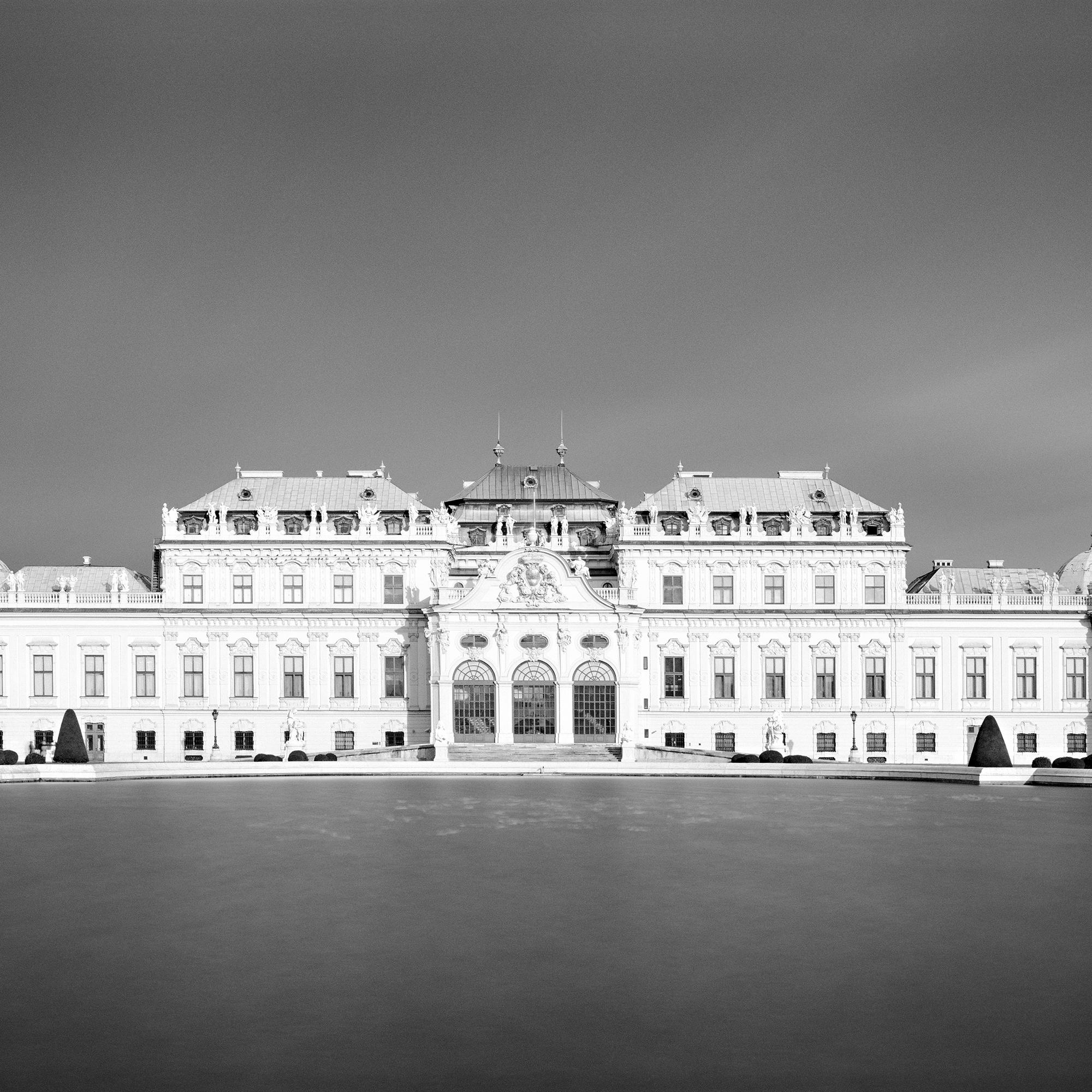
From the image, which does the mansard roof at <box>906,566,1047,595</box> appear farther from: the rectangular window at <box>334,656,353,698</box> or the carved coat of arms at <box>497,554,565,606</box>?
the rectangular window at <box>334,656,353,698</box>

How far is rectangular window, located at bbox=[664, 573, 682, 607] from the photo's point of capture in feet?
255

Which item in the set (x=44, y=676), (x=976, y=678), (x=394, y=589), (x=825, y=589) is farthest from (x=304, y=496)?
(x=976, y=678)

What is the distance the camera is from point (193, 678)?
3049 inches

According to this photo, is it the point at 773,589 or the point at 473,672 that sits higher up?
the point at 773,589

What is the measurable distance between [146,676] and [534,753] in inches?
995

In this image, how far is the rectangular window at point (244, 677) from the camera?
254ft

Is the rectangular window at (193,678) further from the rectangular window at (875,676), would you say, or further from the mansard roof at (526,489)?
the rectangular window at (875,676)

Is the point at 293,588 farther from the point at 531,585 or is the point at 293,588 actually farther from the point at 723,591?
the point at 723,591

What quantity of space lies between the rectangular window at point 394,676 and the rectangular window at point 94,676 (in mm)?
17191

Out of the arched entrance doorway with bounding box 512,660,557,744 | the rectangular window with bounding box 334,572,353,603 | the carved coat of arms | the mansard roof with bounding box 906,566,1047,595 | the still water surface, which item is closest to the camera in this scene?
the still water surface

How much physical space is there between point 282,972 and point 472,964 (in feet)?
10.5

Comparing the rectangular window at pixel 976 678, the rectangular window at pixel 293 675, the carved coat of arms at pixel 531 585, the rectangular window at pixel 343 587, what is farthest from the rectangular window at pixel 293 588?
the rectangular window at pixel 976 678

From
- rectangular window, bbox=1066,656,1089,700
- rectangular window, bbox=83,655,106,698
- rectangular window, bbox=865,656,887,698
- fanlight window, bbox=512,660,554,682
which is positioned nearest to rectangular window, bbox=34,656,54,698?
rectangular window, bbox=83,655,106,698

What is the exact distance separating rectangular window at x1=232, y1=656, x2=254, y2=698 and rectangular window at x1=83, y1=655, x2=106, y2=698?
801 cm
